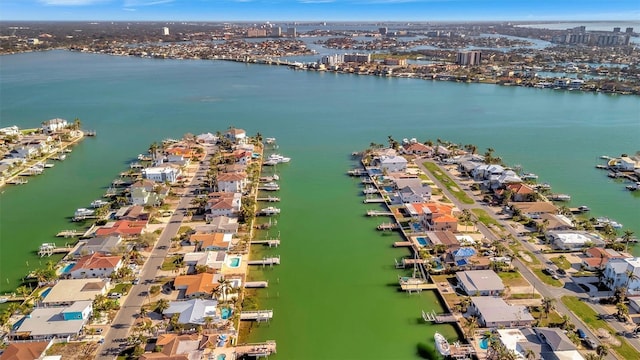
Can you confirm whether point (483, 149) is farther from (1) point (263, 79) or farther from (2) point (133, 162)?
(1) point (263, 79)

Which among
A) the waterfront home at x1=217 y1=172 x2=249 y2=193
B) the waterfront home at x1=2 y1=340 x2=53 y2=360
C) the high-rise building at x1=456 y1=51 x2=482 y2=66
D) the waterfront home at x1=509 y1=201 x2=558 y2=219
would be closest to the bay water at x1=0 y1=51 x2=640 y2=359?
the waterfront home at x1=217 y1=172 x2=249 y2=193

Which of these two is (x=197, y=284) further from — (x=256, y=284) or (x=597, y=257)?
(x=597, y=257)

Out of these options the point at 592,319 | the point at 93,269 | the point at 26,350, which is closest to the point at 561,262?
the point at 592,319

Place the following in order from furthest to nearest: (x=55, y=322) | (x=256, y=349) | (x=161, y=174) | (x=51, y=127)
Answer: (x=51, y=127), (x=161, y=174), (x=55, y=322), (x=256, y=349)

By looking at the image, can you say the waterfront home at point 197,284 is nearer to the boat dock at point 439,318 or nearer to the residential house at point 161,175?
the boat dock at point 439,318

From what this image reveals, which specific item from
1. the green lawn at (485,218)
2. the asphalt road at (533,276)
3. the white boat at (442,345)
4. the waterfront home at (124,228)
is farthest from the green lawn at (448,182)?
the waterfront home at (124,228)

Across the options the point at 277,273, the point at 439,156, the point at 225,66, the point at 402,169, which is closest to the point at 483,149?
the point at 439,156

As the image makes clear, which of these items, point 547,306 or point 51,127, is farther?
point 51,127
